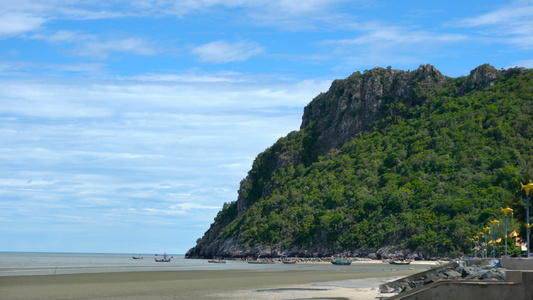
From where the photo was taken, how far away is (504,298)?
21.1 m

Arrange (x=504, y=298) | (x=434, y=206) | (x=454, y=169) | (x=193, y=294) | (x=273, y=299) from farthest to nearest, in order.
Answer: (x=454, y=169), (x=434, y=206), (x=193, y=294), (x=273, y=299), (x=504, y=298)

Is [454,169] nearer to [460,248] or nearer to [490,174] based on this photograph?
[490,174]

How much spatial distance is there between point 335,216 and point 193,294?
154678 millimetres

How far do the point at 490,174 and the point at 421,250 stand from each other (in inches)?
1454

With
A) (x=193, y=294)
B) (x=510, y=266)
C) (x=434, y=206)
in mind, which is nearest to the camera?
(x=510, y=266)

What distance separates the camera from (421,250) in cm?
16238

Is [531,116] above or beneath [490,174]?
above

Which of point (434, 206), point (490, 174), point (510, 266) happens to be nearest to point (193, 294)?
point (510, 266)

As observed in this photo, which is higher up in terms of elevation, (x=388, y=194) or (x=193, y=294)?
(x=388, y=194)

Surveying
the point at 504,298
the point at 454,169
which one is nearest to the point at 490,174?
the point at 454,169

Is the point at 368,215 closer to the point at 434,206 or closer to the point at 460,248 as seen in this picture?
the point at 434,206

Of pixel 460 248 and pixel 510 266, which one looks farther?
pixel 460 248

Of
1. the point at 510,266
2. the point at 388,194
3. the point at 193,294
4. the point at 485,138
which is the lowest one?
the point at 193,294

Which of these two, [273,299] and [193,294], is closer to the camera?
[273,299]
